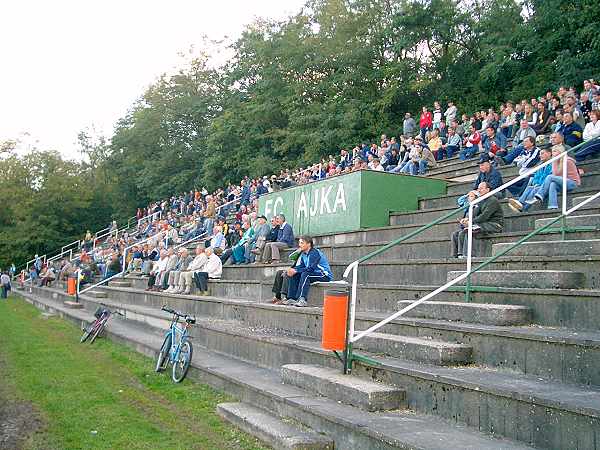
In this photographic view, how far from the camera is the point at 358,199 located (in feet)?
40.5

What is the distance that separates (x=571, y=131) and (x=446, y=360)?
808cm

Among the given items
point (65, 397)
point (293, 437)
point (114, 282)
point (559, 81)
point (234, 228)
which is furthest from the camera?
point (559, 81)

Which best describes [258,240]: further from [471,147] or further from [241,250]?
[471,147]

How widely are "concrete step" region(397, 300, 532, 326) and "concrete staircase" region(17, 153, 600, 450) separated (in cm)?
1

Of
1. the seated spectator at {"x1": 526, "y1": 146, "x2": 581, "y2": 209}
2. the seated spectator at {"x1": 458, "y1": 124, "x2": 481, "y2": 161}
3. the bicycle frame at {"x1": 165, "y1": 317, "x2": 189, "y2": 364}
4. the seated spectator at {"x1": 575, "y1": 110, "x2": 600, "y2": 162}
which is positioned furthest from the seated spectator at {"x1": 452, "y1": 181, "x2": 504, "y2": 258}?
the seated spectator at {"x1": 458, "y1": 124, "x2": 481, "y2": 161}

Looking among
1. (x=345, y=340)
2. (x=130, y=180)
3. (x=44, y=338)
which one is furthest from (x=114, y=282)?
(x=130, y=180)

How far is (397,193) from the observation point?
12.7m

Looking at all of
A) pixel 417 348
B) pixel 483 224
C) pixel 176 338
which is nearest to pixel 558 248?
pixel 483 224

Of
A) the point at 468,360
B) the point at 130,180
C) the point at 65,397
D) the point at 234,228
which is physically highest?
the point at 130,180

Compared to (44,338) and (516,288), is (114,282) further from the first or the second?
(516,288)

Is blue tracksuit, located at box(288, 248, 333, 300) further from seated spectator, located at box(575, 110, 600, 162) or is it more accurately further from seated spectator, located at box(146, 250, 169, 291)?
seated spectator, located at box(146, 250, 169, 291)

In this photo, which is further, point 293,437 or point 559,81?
point 559,81

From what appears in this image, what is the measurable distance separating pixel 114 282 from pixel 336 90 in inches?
751

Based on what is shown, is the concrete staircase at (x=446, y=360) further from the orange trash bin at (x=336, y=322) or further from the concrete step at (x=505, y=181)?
the orange trash bin at (x=336, y=322)
